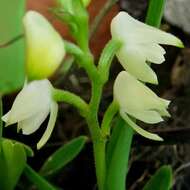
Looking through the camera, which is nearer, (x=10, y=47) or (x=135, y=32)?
(x=135, y=32)

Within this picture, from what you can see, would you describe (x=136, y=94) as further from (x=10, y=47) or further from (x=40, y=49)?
(x=10, y=47)

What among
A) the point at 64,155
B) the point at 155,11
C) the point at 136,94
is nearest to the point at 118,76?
the point at 136,94

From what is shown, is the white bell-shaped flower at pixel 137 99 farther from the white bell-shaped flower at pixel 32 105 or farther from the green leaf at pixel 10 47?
the green leaf at pixel 10 47

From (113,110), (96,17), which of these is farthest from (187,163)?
(113,110)

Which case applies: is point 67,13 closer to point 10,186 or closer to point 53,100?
point 53,100

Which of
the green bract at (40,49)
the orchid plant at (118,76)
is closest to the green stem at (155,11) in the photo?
the orchid plant at (118,76)

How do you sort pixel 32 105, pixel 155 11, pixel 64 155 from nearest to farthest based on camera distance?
pixel 32 105, pixel 155 11, pixel 64 155
